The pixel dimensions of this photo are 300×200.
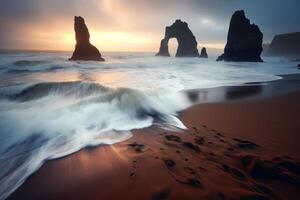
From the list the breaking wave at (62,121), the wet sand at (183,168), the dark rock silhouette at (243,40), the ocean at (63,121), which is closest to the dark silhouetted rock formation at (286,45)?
the dark rock silhouette at (243,40)

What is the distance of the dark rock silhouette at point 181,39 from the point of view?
9800 centimetres

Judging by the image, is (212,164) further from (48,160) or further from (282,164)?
(48,160)

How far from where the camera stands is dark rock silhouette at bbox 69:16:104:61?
49344 millimetres

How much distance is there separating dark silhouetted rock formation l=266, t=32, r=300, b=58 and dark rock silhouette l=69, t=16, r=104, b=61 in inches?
4485

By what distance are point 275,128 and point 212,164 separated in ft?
8.76

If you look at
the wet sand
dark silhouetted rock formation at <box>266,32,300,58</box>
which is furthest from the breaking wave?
dark silhouetted rock formation at <box>266,32,300,58</box>

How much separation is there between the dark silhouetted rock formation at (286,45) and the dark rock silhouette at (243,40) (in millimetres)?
79205

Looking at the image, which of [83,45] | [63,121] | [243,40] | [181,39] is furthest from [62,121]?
[181,39]

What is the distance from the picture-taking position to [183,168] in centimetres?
305

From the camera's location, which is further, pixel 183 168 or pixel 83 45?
pixel 83 45

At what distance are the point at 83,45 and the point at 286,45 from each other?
5077 inches

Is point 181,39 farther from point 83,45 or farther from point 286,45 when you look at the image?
point 286,45

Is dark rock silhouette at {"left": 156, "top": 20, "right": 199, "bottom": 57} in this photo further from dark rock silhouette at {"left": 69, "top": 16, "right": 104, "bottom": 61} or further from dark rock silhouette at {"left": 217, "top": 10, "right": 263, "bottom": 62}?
dark rock silhouette at {"left": 69, "top": 16, "right": 104, "bottom": 61}

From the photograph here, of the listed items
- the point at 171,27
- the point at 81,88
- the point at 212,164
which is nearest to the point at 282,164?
the point at 212,164
